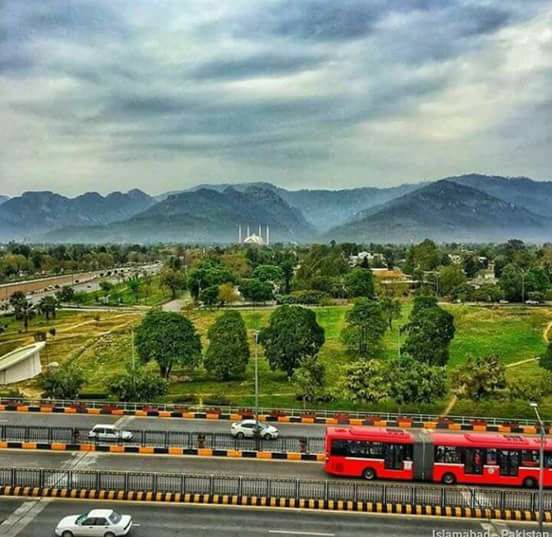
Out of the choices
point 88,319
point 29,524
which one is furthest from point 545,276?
point 29,524

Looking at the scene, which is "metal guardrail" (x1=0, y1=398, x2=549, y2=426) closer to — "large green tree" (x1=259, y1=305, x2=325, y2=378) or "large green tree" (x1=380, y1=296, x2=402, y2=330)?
"large green tree" (x1=259, y1=305, x2=325, y2=378)

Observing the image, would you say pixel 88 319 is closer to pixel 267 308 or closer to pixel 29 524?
pixel 267 308

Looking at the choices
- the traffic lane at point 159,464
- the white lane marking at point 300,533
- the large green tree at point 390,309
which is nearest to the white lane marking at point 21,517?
the traffic lane at point 159,464

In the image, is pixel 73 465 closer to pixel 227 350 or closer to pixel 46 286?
pixel 227 350

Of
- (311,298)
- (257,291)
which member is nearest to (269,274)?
(257,291)

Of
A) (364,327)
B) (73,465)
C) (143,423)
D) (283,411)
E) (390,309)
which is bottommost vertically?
(283,411)

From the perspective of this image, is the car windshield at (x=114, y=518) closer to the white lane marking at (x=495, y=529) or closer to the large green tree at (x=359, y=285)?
the white lane marking at (x=495, y=529)
